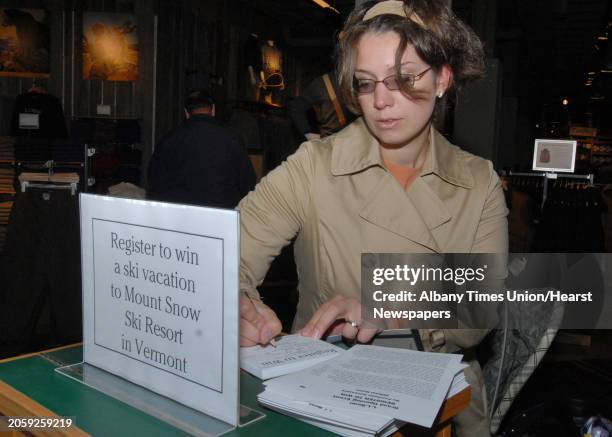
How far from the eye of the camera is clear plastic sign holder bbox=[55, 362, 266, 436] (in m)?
0.95

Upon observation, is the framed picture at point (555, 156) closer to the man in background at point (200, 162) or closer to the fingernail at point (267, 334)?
the man in background at point (200, 162)

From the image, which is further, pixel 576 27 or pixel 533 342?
pixel 576 27

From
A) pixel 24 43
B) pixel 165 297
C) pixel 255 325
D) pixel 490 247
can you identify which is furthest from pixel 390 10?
pixel 24 43

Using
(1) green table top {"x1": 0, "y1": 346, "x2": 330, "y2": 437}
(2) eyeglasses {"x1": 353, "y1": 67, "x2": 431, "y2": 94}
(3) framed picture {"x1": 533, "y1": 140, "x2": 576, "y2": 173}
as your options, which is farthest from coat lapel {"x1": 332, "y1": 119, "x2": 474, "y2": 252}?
(3) framed picture {"x1": 533, "y1": 140, "x2": 576, "y2": 173}

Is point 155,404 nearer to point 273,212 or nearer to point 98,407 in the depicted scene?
point 98,407

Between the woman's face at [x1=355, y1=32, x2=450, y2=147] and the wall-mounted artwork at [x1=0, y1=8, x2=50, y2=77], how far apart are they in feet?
21.2

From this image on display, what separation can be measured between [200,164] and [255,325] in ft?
9.55

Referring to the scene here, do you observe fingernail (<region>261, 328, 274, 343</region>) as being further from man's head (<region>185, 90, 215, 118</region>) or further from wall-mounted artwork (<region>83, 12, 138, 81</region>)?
wall-mounted artwork (<region>83, 12, 138, 81</region>)

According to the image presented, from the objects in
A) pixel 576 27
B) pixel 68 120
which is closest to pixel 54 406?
pixel 68 120

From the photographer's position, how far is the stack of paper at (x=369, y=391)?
92 centimetres

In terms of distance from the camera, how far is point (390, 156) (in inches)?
69.4

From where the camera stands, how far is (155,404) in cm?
103

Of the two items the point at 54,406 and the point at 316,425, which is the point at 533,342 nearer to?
the point at 316,425

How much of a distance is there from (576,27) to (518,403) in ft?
34.0
